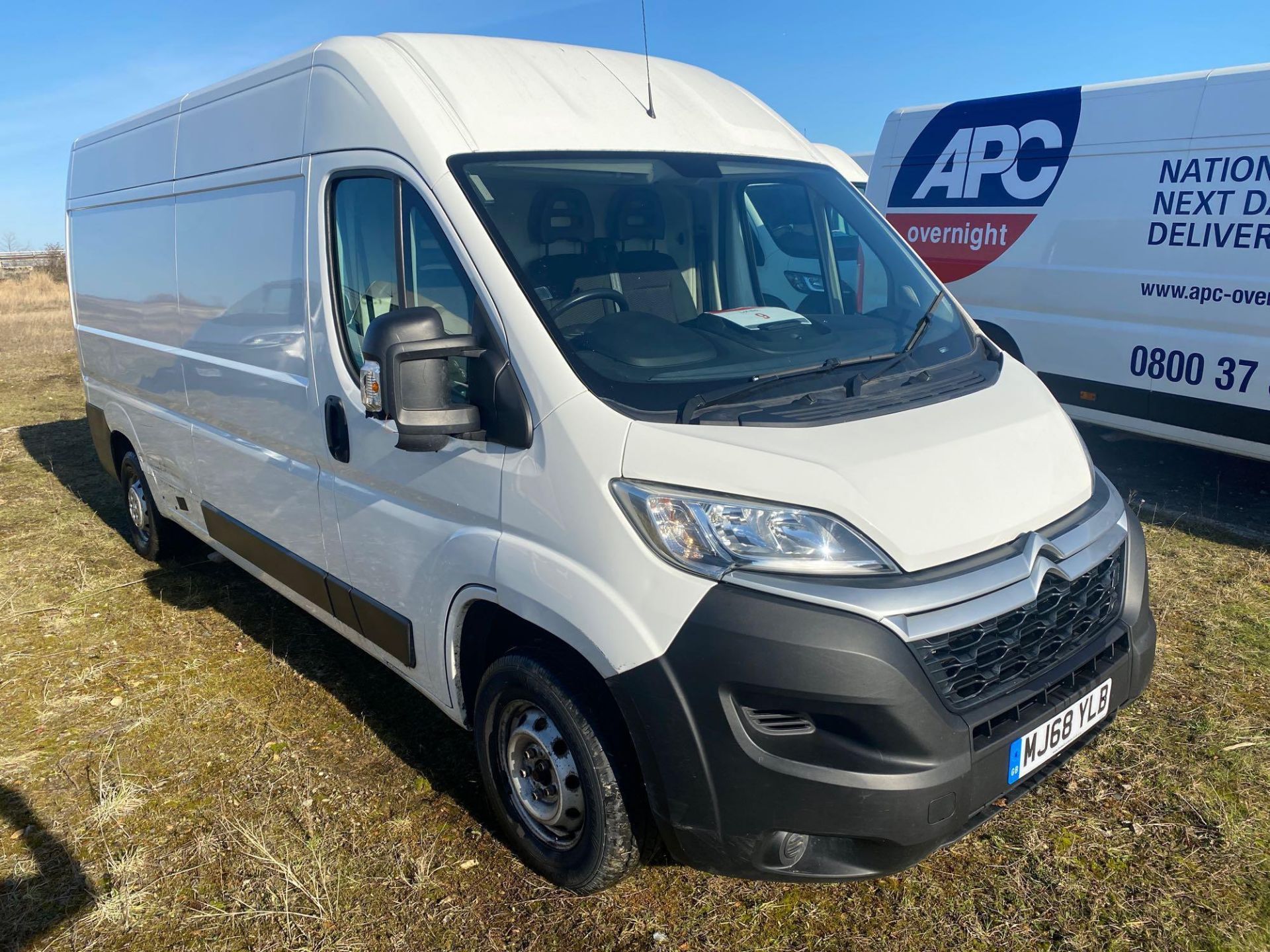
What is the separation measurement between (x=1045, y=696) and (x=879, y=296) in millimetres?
1419

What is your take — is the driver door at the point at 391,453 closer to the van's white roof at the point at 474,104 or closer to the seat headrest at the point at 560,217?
→ the van's white roof at the point at 474,104

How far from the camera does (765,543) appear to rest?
2.18m

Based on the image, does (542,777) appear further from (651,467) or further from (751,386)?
(751,386)

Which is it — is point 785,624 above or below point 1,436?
above

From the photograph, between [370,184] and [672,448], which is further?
[370,184]

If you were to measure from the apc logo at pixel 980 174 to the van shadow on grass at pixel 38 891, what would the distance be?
6.41 m

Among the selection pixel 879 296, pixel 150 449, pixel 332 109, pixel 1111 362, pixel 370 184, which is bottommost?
pixel 150 449

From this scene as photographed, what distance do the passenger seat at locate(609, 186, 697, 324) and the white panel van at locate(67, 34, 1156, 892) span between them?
1cm

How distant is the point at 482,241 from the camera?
101 inches

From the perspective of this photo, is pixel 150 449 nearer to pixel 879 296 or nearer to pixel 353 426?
pixel 353 426

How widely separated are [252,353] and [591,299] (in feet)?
5.55

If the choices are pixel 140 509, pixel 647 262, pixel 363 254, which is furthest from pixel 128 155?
pixel 647 262

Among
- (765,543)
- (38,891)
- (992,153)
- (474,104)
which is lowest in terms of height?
(38,891)

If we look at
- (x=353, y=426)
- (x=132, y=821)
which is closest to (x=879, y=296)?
(x=353, y=426)
